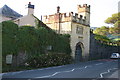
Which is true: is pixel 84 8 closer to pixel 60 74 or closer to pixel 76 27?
pixel 76 27

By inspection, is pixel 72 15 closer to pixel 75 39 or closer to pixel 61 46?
pixel 75 39

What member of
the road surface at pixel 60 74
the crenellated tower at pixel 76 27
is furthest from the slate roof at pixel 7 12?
the road surface at pixel 60 74

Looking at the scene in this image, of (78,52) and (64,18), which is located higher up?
(64,18)

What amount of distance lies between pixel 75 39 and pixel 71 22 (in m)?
3.09

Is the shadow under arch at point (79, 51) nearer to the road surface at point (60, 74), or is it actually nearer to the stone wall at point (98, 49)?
the stone wall at point (98, 49)

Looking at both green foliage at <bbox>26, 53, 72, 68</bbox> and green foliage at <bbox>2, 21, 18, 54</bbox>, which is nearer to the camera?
green foliage at <bbox>2, 21, 18, 54</bbox>

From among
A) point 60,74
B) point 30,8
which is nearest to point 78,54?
point 30,8

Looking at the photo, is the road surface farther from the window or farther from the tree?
the tree

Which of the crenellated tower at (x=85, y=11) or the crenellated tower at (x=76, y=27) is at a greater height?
the crenellated tower at (x=85, y=11)

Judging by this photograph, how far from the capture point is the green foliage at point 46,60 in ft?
71.2

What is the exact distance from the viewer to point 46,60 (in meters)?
23.1

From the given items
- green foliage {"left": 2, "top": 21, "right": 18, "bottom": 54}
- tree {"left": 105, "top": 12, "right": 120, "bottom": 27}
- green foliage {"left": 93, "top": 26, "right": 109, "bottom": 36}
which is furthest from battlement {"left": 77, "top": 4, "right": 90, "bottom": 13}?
green foliage {"left": 2, "top": 21, "right": 18, "bottom": 54}

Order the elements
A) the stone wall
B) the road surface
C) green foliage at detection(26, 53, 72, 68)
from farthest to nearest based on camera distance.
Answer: the stone wall
green foliage at detection(26, 53, 72, 68)
the road surface

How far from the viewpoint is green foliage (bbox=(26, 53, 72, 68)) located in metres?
21.7
